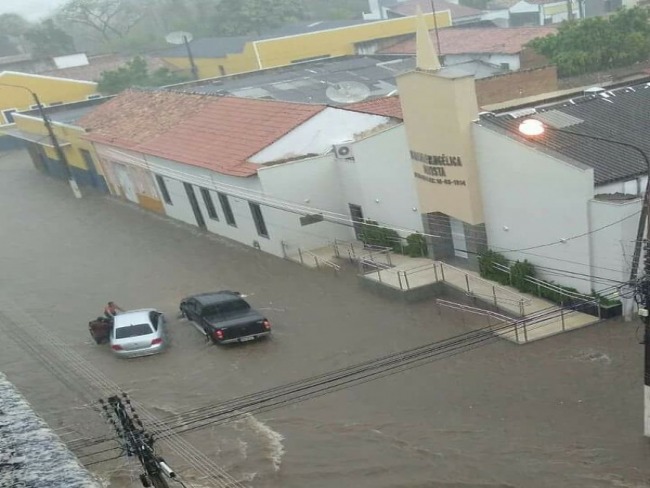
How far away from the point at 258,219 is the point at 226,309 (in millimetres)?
6977

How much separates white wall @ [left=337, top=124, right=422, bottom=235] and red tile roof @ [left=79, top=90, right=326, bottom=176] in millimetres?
3429

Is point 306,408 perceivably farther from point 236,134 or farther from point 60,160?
point 60,160

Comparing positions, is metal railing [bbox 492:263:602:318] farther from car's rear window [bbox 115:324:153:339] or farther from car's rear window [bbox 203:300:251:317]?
car's rear window [bbox 115:324:153:339]

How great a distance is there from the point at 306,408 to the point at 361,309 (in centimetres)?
569

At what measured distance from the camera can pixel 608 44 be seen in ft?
105

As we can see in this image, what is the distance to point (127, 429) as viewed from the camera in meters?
8.05

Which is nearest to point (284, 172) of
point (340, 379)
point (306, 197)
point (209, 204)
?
point (306, 197)

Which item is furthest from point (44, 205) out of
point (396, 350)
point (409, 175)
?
point (396, 350)

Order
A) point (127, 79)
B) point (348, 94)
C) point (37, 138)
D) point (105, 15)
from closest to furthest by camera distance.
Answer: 1. point (348, 94)
2. point (37, 138)
3. point (127, 79)
4. point (105, 15)

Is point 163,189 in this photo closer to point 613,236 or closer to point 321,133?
point 321,133

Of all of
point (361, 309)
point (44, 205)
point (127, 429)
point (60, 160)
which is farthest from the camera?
point (60, 160)

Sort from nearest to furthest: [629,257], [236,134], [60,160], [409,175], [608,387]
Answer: [608,387]
[629,257]
[409,175]
[236,134]
[60,160]

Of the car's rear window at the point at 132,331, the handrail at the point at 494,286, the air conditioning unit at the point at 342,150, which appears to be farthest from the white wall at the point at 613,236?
the car's rear window at the point at 132,331

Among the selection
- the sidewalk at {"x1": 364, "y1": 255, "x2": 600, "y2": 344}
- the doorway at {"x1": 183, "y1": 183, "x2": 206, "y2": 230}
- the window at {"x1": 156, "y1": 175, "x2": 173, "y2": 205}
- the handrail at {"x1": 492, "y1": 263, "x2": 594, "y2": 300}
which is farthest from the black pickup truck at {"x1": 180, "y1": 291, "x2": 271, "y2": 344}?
the window at {"x1": 156, "y1": 175, "x2": 173, "y2": 205}
